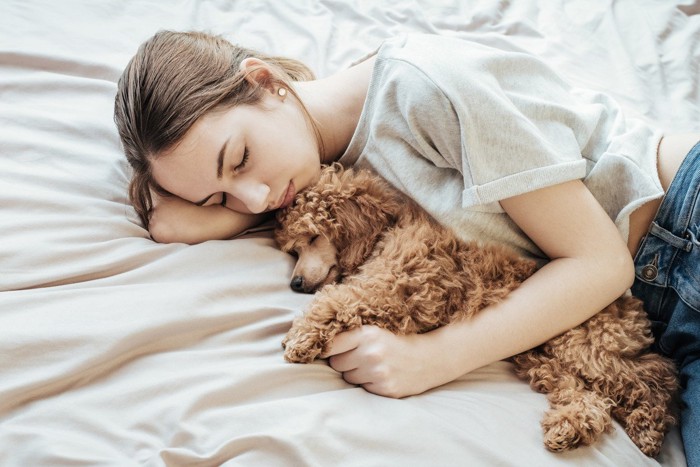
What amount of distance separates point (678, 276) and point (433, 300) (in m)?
0.55

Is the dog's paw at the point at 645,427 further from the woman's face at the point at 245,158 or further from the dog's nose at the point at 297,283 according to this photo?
the woman's face at the point at 245,158

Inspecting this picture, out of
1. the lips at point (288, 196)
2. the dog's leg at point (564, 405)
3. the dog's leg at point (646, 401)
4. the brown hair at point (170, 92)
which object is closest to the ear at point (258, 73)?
the brown hair at point (170, 92)

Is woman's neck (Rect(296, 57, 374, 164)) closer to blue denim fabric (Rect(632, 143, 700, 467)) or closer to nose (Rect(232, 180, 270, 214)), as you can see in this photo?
nose (Rect(232, 180, 270, 214))

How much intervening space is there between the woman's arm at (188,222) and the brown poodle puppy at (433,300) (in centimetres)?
15

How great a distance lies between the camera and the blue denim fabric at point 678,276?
129 cm

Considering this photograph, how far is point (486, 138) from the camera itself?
48.9 inches

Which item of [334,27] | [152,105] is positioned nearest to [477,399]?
[152,105]

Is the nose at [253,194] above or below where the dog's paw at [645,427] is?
above

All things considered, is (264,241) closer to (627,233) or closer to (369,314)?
(369,314)

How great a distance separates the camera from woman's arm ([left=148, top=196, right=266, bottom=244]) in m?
1.44

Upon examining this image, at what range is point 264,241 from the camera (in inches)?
58.8

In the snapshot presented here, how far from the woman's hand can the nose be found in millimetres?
345

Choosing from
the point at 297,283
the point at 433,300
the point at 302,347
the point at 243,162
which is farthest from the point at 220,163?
the point at 433,300

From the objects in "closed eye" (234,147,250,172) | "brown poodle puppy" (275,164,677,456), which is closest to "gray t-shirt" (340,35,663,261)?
"brown poodle puppy" (275,164,677,456)
